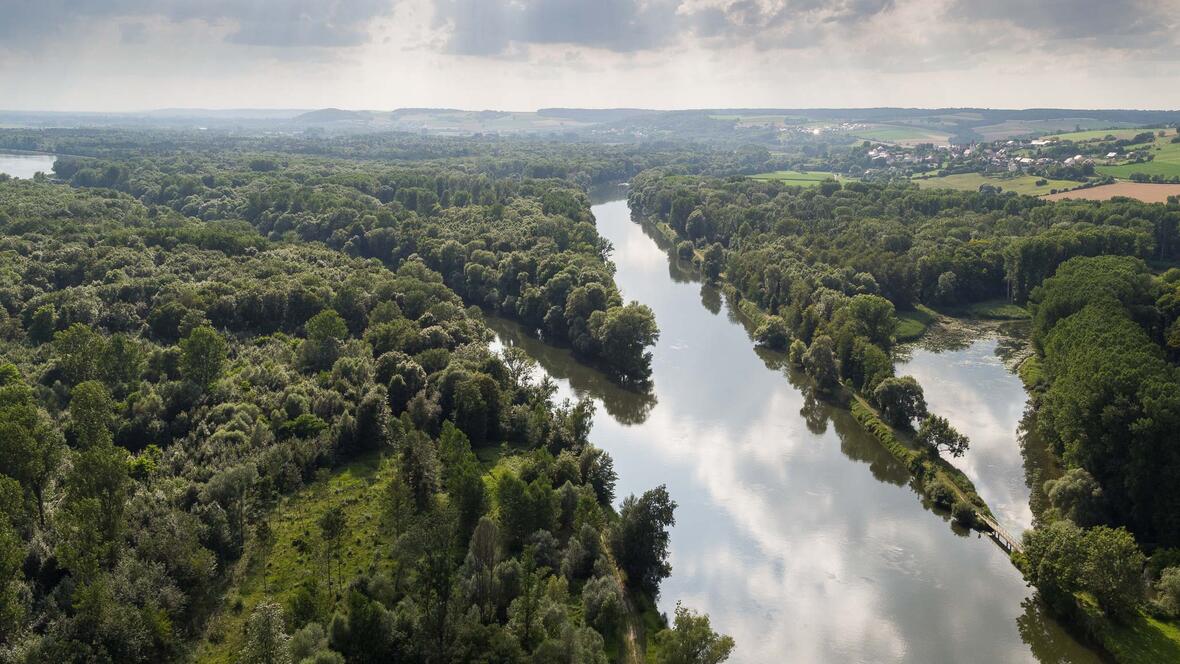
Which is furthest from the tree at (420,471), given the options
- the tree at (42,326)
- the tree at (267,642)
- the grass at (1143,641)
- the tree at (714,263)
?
the tree at (714,263)

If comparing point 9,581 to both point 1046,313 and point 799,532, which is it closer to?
point 799,532

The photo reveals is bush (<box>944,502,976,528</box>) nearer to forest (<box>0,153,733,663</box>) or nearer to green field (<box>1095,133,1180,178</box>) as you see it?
forest (<box>0,153,733,663</box>)

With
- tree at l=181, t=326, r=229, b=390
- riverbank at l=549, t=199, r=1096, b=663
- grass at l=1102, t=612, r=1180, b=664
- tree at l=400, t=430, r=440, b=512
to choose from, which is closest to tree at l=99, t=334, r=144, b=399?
tree at l=181, t=326, r=229, b=390

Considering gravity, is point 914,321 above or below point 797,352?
below

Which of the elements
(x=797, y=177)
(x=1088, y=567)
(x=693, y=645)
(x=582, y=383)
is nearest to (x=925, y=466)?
(x=1088, y=567)

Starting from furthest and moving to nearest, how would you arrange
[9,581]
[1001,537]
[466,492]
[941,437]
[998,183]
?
[998,183]
[941,437]
[1001,537]
[466,492]
[9,581]

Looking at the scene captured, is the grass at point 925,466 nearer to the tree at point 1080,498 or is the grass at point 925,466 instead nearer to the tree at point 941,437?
the tree at point 941,437
